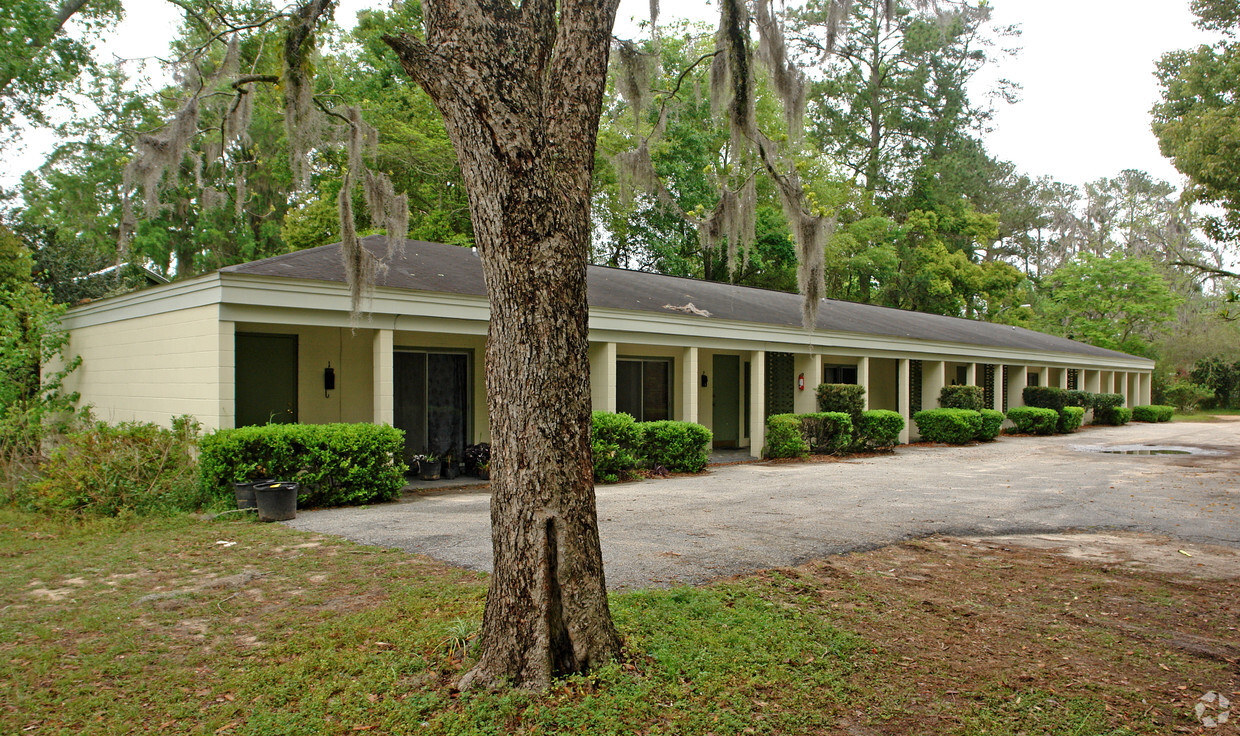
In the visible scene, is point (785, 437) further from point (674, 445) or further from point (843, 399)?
point (674, 445)

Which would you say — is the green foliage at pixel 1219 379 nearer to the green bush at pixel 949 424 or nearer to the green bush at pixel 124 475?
the green bush at pixel 949 424

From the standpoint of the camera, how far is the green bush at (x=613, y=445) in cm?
1109

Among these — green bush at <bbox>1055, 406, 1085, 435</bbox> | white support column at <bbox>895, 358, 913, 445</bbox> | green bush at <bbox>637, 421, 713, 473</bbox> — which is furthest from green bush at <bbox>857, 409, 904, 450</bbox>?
green bush at <bbox>1055, 406, 1085, 435</bbox>

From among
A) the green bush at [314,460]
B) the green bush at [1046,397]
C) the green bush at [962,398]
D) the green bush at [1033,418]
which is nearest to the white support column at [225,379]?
the green bush at [314,460]

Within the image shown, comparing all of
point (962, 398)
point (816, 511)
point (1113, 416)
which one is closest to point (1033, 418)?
point (962, 398)

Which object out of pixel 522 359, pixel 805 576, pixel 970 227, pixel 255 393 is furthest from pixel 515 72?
pixel 970 227

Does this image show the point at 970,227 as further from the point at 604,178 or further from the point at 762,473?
the point at 762,473

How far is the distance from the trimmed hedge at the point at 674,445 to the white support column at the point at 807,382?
15.1 feet

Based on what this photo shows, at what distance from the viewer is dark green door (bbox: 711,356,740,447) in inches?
669

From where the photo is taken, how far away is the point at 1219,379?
37.8 metres

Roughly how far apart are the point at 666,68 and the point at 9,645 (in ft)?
93.3

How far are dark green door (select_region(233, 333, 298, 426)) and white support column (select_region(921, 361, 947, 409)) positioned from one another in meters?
16.1

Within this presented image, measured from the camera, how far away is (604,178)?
27.8 m

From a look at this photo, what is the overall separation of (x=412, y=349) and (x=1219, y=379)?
141 ft
